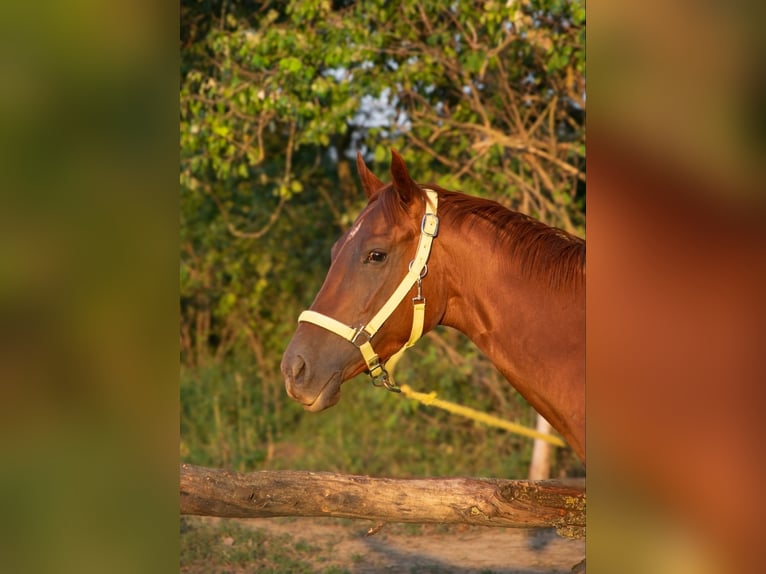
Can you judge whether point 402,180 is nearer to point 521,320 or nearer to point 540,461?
point 521,320

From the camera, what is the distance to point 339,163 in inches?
324

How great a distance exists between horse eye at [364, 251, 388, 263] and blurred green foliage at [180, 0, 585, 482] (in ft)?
10.4

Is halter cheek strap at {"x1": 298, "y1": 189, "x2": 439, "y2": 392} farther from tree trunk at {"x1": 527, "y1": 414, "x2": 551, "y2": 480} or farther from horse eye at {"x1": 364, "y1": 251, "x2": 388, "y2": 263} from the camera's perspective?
tree trunk at {"x1": 527, "y1": 414, "x2": 551, "y2": 480}

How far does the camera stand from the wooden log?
2.68 meters

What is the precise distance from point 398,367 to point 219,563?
2.88 meters

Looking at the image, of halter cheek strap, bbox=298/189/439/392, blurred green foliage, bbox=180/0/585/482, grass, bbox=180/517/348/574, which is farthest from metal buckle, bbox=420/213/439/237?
blurred green foliage, bbox=180/0/585/482

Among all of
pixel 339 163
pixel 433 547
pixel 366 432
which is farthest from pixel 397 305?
pixel 339 163

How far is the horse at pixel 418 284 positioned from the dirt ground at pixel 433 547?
2759 mm

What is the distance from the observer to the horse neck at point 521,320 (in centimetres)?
227

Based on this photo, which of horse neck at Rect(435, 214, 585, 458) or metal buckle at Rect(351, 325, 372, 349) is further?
metal buckle at Rect(351, 325, 372, 349)

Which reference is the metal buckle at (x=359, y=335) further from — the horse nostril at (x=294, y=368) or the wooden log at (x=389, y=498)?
the wooden log at (x=389, y=498)
